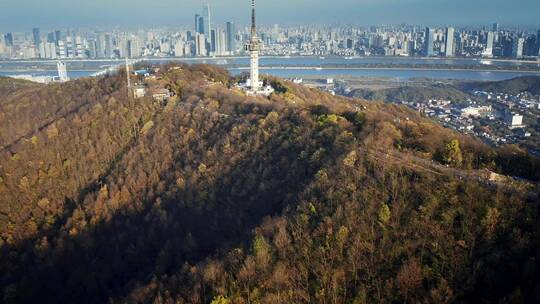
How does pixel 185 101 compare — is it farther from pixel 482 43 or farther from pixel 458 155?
pixel 482 43

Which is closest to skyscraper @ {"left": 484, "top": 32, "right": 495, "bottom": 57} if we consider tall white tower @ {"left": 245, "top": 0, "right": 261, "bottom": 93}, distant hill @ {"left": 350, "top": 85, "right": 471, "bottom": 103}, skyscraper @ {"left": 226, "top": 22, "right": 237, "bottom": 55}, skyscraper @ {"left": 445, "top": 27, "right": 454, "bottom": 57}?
skyscraper @ {"left": 445, "top": 27, "right": 454, "bottom": 57}

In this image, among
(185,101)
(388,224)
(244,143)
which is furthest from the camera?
(185,101)

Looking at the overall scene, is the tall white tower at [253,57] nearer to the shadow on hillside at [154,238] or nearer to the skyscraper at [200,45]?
the shadow on hillside at [154,238]

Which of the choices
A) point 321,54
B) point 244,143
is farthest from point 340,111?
point 321,54

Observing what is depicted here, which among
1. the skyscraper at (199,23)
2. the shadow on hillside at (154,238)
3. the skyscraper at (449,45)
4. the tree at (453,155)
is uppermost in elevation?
the skyscraper at (199,23)

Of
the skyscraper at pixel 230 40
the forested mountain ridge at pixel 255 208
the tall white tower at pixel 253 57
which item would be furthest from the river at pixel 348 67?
the forested mountain ridge at pixel 255 208

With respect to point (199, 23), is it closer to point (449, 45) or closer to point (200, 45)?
point (200, 45)
